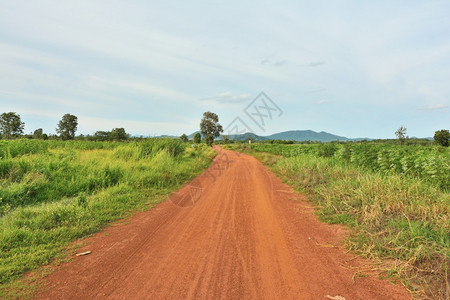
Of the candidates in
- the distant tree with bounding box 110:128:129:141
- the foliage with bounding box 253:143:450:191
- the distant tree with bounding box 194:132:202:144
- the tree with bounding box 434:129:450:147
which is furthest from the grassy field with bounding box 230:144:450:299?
the distant tree with bounding box 194:132:202:144

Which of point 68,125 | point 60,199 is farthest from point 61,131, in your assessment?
point 60,199

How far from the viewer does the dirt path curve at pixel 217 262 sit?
2.70 meters

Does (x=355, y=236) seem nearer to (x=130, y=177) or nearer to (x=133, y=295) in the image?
(x=133, y=295)

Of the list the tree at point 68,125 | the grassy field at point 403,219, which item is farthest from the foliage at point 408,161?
the tree at point 68,125

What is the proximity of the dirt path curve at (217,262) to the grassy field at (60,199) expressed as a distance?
1.79 feet

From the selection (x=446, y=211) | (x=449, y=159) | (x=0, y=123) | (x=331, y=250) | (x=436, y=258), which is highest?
(x=0, y=123)

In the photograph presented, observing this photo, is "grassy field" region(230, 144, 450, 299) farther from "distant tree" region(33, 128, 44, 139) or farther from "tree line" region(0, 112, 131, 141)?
"distant tree" region(33, 128, 44, 139)

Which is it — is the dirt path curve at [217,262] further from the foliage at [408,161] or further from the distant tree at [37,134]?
the distant tree at [37,134]

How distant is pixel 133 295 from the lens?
262 cm

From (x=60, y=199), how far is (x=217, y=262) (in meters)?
6.36

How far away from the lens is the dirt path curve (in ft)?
8.86

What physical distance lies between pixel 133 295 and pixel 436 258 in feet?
13.2

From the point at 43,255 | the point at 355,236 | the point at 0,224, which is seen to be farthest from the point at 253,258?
the point at 0,224

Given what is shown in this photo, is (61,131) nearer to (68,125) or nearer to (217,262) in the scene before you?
(68,125)
